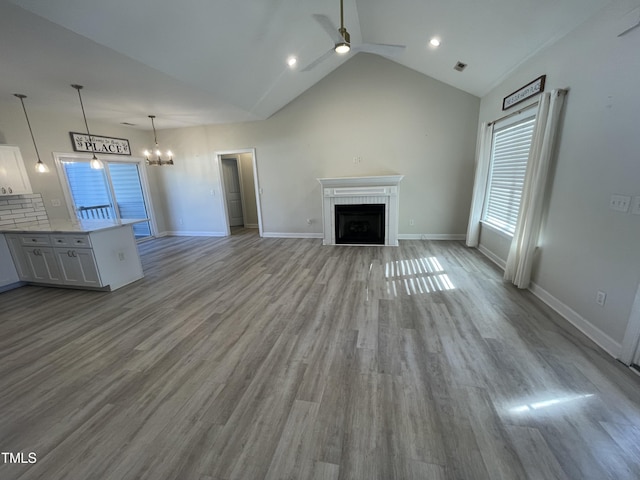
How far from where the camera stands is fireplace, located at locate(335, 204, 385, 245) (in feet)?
17.5

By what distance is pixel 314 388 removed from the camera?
1.84 metres

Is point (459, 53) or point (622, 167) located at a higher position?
point (459, 53)

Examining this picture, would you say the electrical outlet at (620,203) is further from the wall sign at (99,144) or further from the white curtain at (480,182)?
the wall sign at (99,144)

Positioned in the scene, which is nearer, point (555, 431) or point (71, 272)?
point (555, 431)

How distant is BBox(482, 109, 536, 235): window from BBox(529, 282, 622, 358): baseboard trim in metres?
1.05

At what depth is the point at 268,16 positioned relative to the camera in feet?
10.3

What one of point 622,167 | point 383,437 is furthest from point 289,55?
point 383,437

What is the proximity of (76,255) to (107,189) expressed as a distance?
3.07 m

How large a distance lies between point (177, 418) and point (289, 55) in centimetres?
487

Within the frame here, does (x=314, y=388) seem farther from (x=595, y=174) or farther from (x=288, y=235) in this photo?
(x=288, y=235)

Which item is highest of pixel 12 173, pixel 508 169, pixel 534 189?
pixel 12 173

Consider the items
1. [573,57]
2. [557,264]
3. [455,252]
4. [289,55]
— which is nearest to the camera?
[573,57]

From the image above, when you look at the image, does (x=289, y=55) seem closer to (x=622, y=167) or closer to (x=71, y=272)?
(x=622, y=167)

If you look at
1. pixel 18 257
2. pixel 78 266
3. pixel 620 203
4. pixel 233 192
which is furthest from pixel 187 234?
pixel 620 203
